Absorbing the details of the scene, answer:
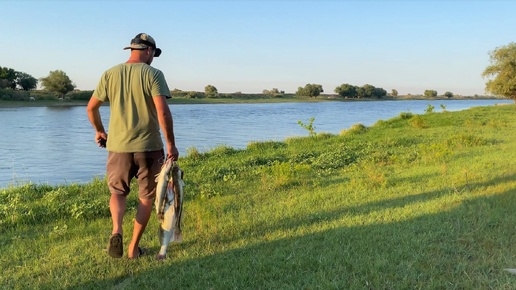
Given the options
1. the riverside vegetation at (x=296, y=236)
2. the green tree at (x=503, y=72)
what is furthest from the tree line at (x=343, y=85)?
the riverside vegetation at (x=296, y=236)

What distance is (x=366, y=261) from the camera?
141 inches

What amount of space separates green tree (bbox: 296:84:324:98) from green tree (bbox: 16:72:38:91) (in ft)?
227

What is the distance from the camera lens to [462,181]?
21.9 feet

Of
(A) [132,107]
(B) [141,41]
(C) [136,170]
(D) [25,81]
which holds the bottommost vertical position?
(C) [136,170]

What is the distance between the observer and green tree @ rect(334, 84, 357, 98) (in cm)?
11756

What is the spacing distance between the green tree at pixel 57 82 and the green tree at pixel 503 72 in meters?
60.5

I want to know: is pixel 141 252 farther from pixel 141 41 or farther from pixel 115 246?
pixel 141 41

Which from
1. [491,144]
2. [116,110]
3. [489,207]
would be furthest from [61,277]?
A: [491,144]

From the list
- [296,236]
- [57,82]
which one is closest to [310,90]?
[57,82]

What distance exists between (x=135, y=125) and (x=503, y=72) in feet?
143

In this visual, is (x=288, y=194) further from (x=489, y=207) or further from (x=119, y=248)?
(x=119, y=248)

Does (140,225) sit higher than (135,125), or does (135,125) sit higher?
(135,125)

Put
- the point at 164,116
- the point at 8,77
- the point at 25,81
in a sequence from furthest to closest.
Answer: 1. the point at 25,81
2. the point at 8,77
3. the point at 164,116

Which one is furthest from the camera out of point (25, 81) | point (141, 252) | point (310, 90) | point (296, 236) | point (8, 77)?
point (310, 90)
